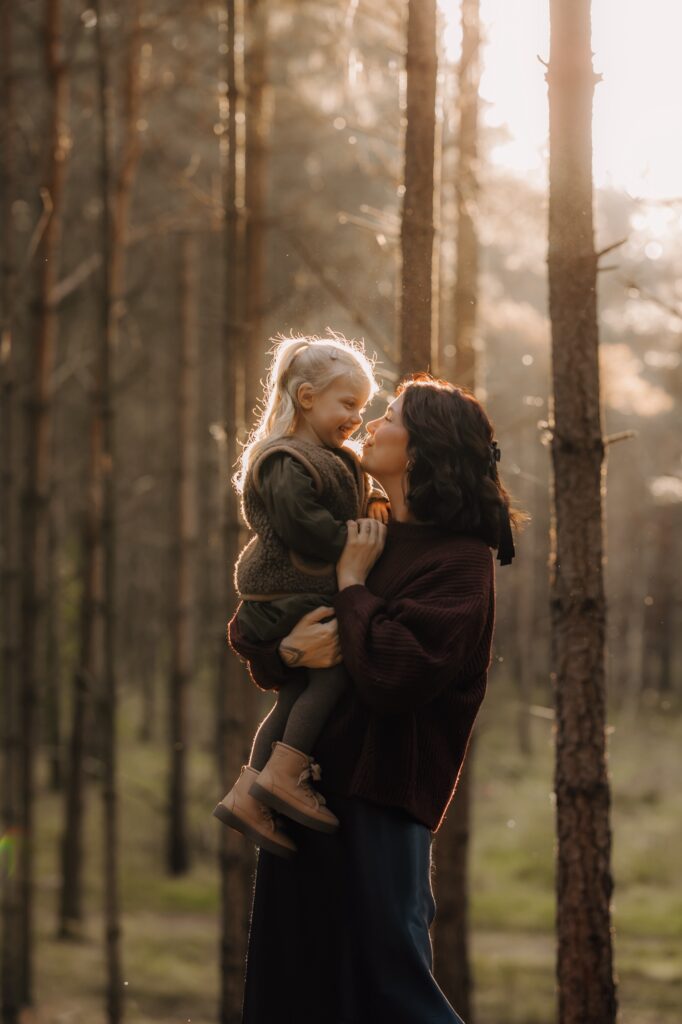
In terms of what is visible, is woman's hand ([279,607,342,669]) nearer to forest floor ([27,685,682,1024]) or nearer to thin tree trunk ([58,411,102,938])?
forest floor ([27,685,682,1024])

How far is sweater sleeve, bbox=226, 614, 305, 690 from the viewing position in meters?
3.62

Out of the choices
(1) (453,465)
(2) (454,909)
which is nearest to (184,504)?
(2) (454,909)

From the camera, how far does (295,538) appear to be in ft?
11.8

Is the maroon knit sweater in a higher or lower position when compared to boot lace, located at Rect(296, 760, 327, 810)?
higher

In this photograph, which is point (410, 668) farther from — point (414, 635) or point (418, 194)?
point (418, 194)

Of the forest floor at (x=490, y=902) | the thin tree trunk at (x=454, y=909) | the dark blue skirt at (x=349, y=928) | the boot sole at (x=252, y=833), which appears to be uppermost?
the boot sole at (x=252, y=833)

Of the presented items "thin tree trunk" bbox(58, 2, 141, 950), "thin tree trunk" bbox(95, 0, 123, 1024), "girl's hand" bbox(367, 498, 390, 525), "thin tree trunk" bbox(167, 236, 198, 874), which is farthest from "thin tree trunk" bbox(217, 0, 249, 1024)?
"thin tree trunk" bbox(167, 236, 198, 874)

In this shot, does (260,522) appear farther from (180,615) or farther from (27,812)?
(180,615)

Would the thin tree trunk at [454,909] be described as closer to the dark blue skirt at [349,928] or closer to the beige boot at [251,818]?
the dark blue skirt at [349,928]

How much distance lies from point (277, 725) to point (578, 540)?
1.77m

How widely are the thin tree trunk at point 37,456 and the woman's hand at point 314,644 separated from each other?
7484 mm

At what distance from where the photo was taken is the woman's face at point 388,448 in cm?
356

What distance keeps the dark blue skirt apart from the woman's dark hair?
78cm

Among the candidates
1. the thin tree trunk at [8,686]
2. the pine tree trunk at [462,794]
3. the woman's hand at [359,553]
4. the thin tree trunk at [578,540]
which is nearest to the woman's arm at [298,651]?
the woman's hand at [359,553]
